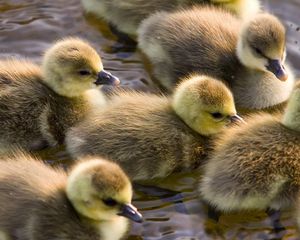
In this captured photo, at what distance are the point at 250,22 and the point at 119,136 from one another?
2.54 ft

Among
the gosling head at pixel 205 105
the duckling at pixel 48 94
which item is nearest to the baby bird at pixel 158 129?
the gosling head at pixel 205 105

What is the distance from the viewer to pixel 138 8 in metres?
4.08

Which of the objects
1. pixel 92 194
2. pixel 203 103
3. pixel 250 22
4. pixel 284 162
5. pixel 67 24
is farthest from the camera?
pixel 67 24

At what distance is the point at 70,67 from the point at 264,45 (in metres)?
0.77

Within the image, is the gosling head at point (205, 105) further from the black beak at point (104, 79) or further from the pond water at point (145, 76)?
the black beak at point (104, 79)

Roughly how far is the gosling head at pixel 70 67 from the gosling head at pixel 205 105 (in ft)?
1.21

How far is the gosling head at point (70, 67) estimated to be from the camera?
3.52 meters

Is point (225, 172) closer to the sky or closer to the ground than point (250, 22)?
closer to the ground

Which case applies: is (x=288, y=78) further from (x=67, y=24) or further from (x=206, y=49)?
(x=67, y=24)

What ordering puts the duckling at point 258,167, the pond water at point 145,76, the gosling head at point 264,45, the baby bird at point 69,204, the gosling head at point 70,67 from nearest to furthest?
1. the baby bird at point 69,204
2. the duckling at point 258,167
3. the pond water at point 145,76
4. the gosling head at point 70,67
5. the gosling head at point 264,45

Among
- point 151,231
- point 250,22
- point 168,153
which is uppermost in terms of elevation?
point 250,22

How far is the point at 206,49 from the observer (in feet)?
12.2

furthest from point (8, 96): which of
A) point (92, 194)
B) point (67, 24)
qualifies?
point (67, 24)

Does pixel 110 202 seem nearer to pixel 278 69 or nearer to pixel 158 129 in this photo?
pixel 158 129
